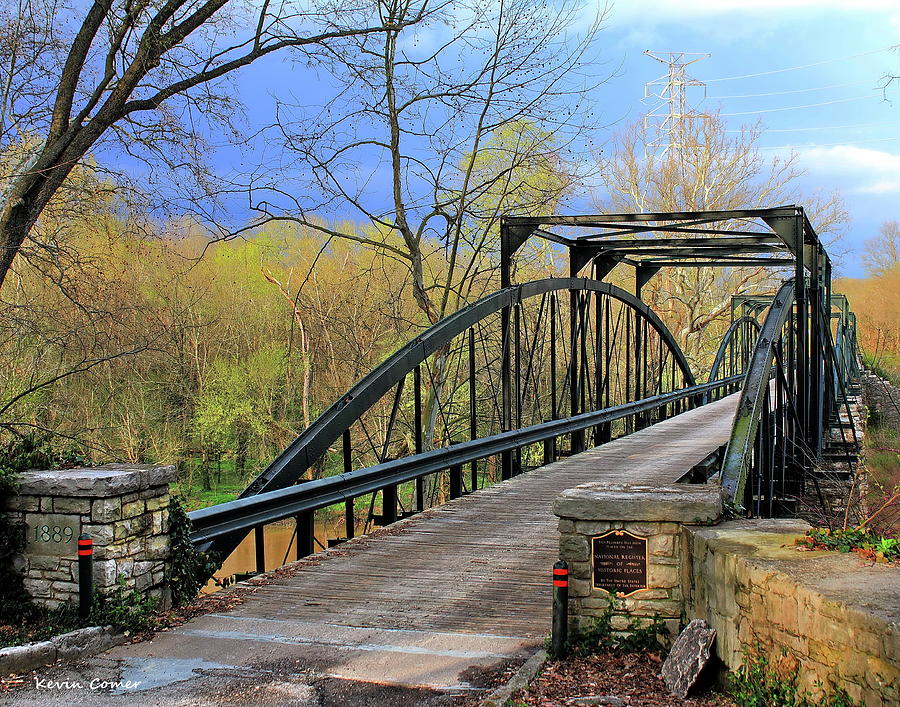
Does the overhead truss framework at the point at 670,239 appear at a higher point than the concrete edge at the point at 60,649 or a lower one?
higher

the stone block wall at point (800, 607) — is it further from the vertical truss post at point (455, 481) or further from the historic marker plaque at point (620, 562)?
the vertical truss post at point (455, 481)

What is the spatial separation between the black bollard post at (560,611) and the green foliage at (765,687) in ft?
3.00

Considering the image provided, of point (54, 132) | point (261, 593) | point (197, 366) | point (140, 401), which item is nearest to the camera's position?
point (261, 593)

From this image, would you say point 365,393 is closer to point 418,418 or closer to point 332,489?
point 418,418

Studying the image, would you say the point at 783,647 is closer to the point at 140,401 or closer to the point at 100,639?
the point at 100,639

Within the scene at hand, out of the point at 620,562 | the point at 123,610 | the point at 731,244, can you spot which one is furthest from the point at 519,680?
the point at 731,244

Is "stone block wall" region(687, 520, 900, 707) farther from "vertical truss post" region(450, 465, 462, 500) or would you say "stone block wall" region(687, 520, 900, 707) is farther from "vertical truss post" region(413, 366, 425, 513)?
"vertical truss post" region(450, 465, 462, 500)

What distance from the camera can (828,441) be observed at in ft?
74.8

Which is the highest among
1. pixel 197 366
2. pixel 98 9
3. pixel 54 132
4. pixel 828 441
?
pixel 98 9

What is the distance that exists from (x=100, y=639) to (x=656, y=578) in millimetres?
3388

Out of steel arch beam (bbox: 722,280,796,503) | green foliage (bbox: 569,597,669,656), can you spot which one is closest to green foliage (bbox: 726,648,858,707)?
green foliage (bbox: 569,597,669,656)

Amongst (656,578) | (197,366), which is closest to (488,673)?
(656,578)

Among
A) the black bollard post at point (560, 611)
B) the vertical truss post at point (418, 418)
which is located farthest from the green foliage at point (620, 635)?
the vertical truss post at point (418, 418)

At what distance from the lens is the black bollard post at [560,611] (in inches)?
198
